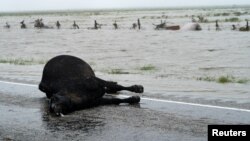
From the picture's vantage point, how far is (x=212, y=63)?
21.1 meters

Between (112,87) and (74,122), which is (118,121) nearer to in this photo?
(74,122)

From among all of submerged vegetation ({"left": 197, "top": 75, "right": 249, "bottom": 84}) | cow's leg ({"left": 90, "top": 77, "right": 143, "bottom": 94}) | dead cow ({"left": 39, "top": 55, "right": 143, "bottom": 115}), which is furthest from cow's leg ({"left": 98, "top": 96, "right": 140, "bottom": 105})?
submerged vegetation ({"left": 197, "top": 75, "right": 249, "bottom": 84})

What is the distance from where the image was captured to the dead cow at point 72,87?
29.2 ft

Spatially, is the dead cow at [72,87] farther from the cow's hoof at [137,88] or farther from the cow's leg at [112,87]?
the cow's hoof at [137,88]

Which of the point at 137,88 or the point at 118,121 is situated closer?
the point at 118,121

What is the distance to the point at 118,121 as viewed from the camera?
27.3 ft

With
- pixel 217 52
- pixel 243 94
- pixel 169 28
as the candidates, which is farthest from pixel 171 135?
pixel 169 28

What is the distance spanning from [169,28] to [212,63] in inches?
1299

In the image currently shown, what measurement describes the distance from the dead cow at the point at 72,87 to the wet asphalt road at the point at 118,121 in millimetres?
201

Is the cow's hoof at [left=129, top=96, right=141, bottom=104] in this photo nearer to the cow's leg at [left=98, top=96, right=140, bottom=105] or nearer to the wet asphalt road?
the cow's leg at [left=98, top=96, right=140, bottom=105]

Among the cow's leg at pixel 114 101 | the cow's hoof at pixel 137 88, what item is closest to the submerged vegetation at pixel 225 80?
the cow's hoof at pixel 137 88

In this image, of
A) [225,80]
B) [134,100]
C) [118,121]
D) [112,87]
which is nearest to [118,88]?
[112,87]

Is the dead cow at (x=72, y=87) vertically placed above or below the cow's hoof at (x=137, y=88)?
above

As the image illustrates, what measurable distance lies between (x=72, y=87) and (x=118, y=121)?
1.55 meters
